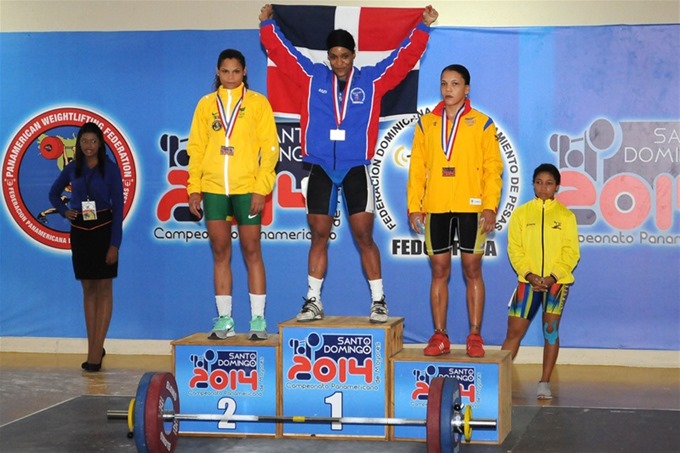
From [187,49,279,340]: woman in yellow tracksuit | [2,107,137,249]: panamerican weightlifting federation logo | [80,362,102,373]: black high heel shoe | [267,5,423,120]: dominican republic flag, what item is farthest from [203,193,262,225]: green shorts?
[2,107,137,249]: panamerican weightlifting federation logo

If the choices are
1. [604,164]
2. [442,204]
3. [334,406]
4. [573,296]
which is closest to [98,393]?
[334,406]

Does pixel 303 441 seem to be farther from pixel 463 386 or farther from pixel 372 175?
pixel 372 175

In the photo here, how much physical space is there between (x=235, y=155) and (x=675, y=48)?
11.4ft

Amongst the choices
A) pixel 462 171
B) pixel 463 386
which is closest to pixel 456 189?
pixel 462 171

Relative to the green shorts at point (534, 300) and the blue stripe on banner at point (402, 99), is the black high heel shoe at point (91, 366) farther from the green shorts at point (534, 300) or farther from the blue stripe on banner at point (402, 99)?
the green shorts at point (534, 300)

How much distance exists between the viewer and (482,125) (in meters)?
5.48

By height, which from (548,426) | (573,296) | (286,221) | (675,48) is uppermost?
(675,48)

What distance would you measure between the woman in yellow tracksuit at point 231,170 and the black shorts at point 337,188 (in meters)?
0.24

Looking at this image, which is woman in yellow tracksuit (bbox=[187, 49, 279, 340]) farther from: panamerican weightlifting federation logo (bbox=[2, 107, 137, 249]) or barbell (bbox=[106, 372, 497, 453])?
panamerican weightlifting federation logo (bbox=[2, 107, 137, 249])

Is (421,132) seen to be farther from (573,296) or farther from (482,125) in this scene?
(573,296)

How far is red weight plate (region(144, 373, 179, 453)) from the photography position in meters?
4.64

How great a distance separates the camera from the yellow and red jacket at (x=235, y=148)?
542 centimetres

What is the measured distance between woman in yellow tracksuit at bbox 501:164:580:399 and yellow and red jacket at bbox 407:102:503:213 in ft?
3.31

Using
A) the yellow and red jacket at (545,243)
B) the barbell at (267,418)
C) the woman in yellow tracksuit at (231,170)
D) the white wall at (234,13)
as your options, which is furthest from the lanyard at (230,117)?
the white wall at (234,13)
